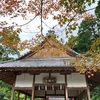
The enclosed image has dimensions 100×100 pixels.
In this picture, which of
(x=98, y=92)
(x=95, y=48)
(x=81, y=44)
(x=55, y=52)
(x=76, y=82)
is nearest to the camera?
(x=95, y=48)

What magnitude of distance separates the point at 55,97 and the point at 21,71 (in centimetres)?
356

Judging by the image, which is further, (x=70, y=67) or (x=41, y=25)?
A: (x=70, y=67)

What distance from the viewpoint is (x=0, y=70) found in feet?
24.5

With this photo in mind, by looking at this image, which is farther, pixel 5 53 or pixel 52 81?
pixel 5 53

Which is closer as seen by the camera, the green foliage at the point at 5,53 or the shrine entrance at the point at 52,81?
the shrine entrance at the point at 52,81

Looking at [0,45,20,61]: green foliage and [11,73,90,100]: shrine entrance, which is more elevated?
[0,45,20,61]: green foliage

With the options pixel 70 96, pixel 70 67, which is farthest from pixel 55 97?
pixel 70 67

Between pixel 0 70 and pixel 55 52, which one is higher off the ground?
pixel 55 52

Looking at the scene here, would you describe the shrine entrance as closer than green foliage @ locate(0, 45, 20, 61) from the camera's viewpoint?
Yes

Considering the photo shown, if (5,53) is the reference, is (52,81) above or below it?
below

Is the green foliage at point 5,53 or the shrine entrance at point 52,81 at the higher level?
the green foliage at point 5,53

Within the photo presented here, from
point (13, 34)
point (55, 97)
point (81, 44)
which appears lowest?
point (55, 97)

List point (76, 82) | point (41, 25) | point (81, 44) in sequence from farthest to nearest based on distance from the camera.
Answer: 1. point (81, 44)
2. point (76, 82)
3. point (41, 25)

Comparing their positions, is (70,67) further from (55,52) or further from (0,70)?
(0,70)
